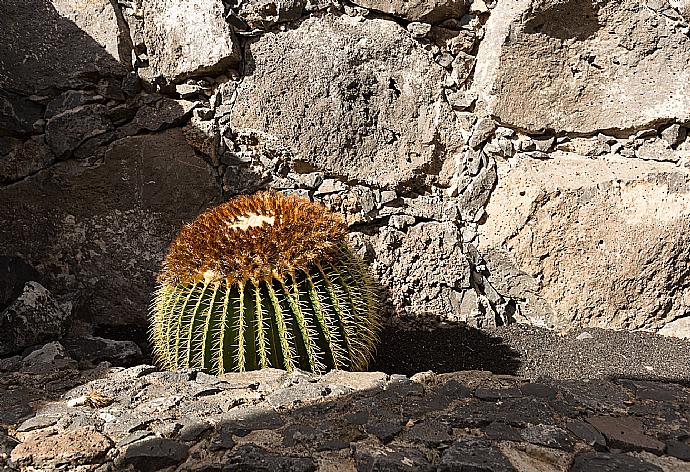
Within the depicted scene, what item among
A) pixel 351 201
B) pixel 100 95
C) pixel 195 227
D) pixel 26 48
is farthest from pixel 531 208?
pixel 26 48

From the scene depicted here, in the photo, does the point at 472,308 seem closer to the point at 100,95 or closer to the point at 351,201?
the point at 351,201

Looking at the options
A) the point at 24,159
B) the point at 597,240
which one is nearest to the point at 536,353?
the point at 597,240

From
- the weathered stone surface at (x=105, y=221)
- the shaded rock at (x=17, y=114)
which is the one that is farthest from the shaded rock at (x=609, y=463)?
the shaded rock at (x=17, y=114)

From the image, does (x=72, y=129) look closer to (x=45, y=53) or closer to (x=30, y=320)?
(x=45, y=53)

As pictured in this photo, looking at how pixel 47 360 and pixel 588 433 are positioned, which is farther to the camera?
pixel 47 360

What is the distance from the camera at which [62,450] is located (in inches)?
63.8

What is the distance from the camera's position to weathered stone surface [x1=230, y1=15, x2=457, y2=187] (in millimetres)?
3242

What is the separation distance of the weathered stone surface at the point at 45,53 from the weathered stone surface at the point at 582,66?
1.87 meters

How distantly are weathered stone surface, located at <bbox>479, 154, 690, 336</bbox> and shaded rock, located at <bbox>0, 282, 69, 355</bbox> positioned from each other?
205 centimetres

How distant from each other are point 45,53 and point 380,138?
1.70 meters

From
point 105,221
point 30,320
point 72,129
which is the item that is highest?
point 72,129

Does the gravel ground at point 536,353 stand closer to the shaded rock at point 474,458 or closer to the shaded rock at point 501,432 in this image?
the shaded rock at point 501,432

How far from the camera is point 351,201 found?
3.30m

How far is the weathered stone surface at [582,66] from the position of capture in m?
3.19
